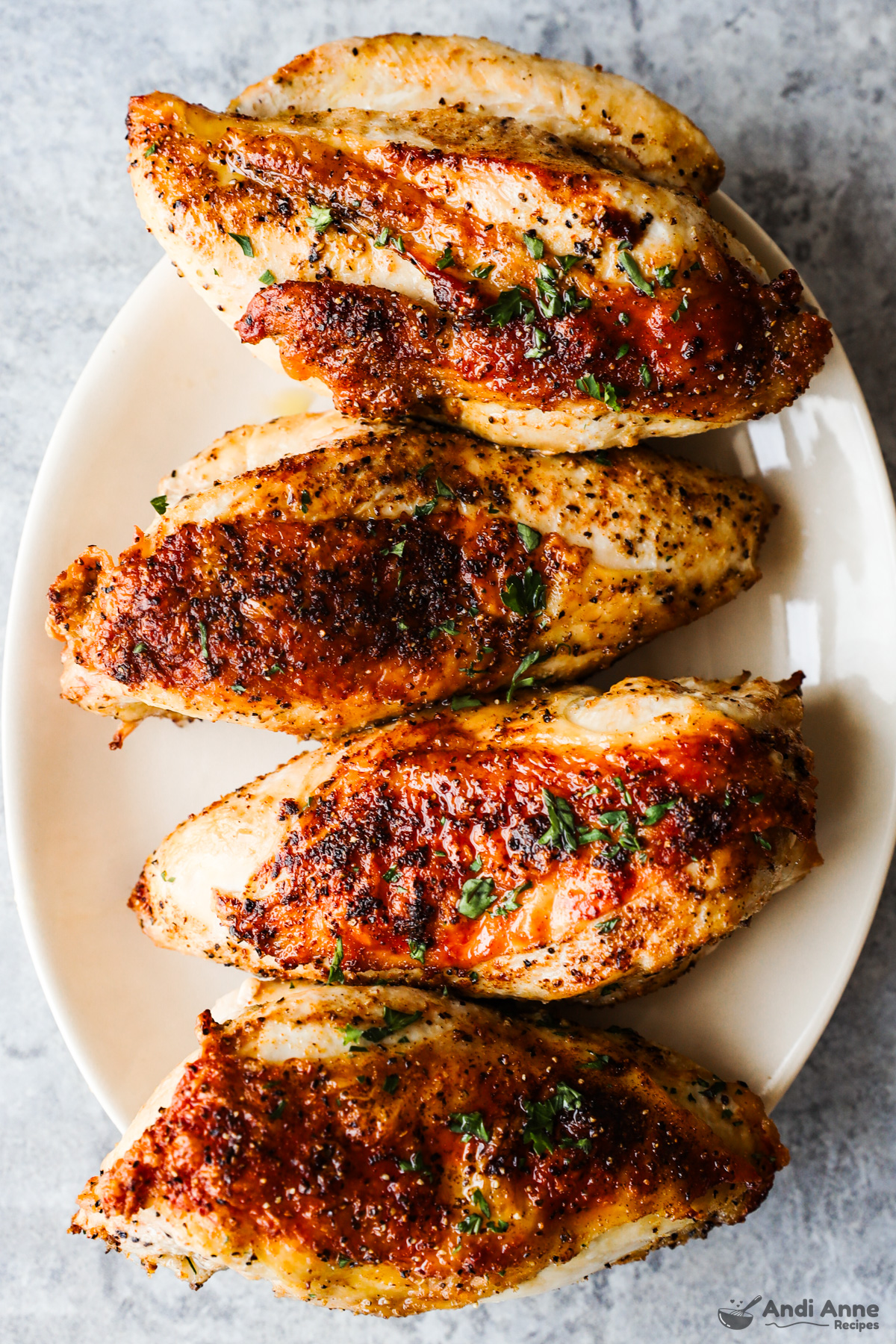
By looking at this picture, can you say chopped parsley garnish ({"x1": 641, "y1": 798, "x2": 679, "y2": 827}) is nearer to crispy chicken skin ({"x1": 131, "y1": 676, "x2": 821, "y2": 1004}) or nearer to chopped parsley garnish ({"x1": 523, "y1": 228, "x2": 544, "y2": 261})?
crispy chicken skin ({"x1": 131, "y1": 676, "x2": 821, "y2": 1004})

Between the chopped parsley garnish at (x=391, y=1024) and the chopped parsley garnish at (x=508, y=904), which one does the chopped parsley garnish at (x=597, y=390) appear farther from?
the chopped parsley garnish at (x=391, y=1024)

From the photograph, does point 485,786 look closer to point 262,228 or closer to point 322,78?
point 262,228

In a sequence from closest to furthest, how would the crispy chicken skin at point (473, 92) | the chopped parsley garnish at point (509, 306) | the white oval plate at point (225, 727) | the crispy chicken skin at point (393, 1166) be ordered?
1. the crispy chicken skin at point (393, 1166)
2. the chopped parsley garnish at point (509, 306)
3. the crispy chicken skin at point (473, 92)
4. the white oval plate at point (225, 727)

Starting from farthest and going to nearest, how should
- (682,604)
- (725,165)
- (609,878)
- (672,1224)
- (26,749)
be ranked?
(725,165)
(26,749)
(682,604)
(672,1224)
(609,878)

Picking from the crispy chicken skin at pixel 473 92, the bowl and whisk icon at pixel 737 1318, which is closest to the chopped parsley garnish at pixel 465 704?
the crispy chicken skin at pixel 473 92

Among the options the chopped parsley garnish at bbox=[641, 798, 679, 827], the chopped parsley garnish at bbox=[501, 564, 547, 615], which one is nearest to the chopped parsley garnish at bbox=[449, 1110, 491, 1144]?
the chopped parsley garnish at bbox=[641, 798, 679, 827]

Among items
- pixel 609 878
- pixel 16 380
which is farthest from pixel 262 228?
pixel 609 878

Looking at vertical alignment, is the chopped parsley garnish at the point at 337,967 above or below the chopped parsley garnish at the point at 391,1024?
above
